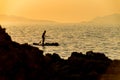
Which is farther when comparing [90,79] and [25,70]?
[90,79]

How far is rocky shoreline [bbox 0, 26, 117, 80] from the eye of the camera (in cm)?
2005

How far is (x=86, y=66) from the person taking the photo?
24.6 m

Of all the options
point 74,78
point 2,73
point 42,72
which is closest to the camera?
point 2,73

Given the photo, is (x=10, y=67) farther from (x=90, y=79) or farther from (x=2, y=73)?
(x=90, y=79)

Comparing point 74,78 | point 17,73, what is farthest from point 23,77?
point 74,78

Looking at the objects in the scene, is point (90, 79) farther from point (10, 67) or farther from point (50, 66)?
point (10, 67)

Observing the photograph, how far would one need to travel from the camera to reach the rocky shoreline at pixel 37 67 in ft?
65.8

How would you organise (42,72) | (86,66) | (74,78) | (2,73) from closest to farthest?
1. (2,73)
2. (42,72)
3. (74,78)
4. (86,66)

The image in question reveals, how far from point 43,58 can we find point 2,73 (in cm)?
384

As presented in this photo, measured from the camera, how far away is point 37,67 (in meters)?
21.0

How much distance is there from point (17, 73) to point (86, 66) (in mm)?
5866

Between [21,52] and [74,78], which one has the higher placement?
[21,52]

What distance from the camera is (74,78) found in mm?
22500

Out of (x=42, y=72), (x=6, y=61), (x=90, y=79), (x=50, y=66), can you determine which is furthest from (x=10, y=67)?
(x=90, y=79)
